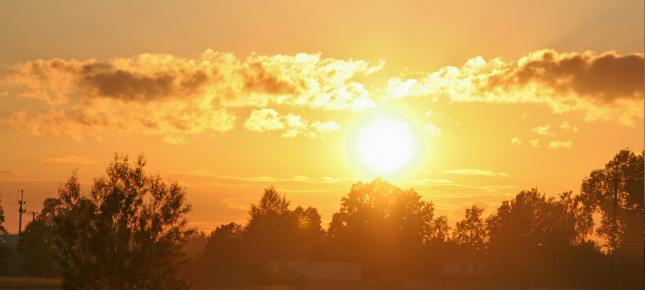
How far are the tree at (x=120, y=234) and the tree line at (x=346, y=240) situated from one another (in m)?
0.05

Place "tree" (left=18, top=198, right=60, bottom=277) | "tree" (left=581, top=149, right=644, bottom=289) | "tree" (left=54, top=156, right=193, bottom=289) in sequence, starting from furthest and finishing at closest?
"tree" (left=18, top=198, right=60, bottom=277), "tree" (left=581, top=149, right=644, bottom=289), "tree" (left=54, top=156, right=193, bottom=289)

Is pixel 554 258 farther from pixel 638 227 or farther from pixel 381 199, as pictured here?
pixel 381 199

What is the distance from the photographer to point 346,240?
480ft

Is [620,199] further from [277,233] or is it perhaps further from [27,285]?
[27,285]

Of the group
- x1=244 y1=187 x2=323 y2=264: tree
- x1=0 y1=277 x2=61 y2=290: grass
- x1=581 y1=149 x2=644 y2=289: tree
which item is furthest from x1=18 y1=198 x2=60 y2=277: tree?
x1=581 y1=149 x2=644 y2=289: tree

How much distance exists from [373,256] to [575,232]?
3423 centimetres

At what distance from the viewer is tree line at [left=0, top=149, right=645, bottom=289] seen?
112 feet

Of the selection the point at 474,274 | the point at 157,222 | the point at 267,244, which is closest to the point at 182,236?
the point at 157,222

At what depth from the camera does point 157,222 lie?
1358 inches

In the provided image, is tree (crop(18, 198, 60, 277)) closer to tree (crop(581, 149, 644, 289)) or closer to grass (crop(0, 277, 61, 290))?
grass (crop(0, 277, 61, 290))

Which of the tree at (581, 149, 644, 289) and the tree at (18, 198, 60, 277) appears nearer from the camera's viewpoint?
the tree at (581, 149, 644, 289)

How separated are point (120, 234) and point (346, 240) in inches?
4483

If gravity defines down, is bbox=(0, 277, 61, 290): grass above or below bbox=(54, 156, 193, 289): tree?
below

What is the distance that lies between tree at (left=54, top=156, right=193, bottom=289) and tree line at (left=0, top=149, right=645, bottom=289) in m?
0.05
